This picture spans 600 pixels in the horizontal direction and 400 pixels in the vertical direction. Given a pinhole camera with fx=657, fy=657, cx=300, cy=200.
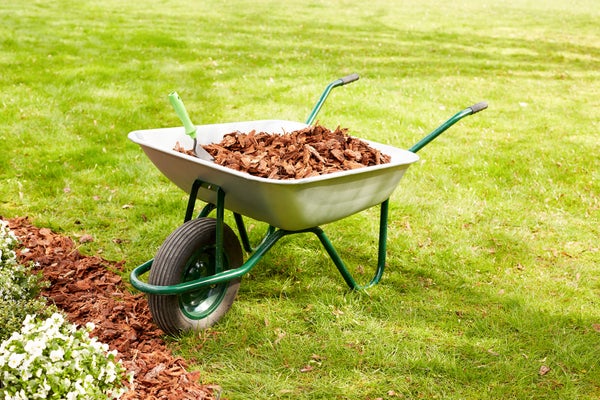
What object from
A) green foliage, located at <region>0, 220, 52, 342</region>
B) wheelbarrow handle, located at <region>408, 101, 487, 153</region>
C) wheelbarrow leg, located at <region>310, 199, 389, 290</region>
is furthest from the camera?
wheelbarrow leg, located at <region>310, 199, 389, 290</region>

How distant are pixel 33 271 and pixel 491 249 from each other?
8.71ft

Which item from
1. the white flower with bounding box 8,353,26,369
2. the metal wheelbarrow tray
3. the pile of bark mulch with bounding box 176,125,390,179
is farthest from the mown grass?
the white flower with bounding box 8,353,26,369

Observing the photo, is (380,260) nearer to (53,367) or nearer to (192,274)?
(192,274)

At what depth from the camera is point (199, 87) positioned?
743 centimetres

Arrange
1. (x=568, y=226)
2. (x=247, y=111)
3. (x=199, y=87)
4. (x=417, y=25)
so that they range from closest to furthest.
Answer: (x=568, y=226)
(x=247, y=111)
(x=199, y=87)
(x=417, y=25)

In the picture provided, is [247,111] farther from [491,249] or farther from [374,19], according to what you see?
[374,19]

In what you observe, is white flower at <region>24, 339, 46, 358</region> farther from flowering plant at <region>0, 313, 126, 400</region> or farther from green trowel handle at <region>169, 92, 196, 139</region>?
green trowel handle at <region>169, 92, 196, 139</region>

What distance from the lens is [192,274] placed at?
2.97 metres

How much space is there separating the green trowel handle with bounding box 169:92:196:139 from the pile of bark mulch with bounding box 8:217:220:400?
2.88ft

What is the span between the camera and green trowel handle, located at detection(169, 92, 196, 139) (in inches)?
116

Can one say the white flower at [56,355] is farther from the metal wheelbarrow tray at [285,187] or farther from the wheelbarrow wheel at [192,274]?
the metal wheelbarrow tray at [285,187]

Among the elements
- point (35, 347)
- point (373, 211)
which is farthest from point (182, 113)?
point (373, 211)

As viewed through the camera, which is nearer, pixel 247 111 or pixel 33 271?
pixel 33 271

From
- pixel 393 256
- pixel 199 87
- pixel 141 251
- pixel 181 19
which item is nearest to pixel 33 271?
pixel 141 251
